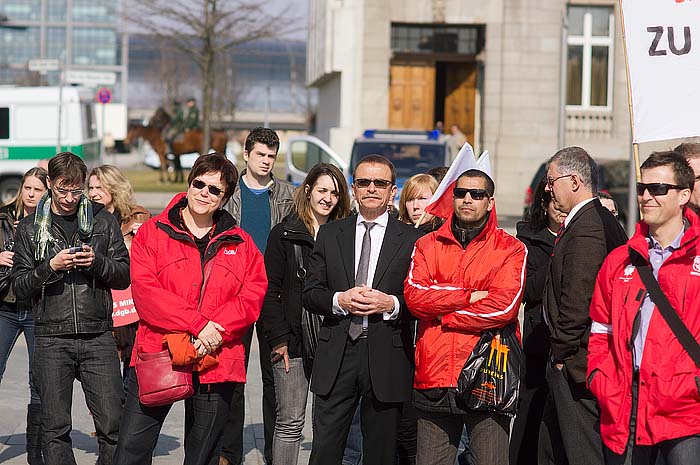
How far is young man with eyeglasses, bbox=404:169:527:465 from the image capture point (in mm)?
5988

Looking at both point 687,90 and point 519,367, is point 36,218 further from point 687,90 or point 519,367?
point 687,90

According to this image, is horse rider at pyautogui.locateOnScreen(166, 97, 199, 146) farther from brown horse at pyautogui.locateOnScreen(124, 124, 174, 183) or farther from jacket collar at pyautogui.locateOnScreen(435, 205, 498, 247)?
jacket collar at pyautogui.locateOnScreen(435, 205, 498, 247)

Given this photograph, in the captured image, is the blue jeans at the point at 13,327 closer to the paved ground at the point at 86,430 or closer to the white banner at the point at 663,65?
the paved ground at the point at 86,430

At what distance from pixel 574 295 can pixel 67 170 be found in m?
2.98

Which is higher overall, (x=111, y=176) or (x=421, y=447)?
(x=111, y=176)

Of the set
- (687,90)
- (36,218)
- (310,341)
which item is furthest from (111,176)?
(687,90)

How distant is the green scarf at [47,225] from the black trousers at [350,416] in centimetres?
174

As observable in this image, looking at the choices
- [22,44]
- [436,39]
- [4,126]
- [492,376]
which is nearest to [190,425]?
[492,376]

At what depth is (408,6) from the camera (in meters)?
32.8

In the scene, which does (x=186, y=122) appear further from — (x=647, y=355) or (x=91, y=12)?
(x=91, y=12)

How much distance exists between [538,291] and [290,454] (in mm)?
1793

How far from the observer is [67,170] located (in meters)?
6.75

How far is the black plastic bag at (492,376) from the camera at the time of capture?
5918 millimetres

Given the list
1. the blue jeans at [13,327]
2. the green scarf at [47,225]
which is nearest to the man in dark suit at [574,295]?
the green scarf at [47,225]
